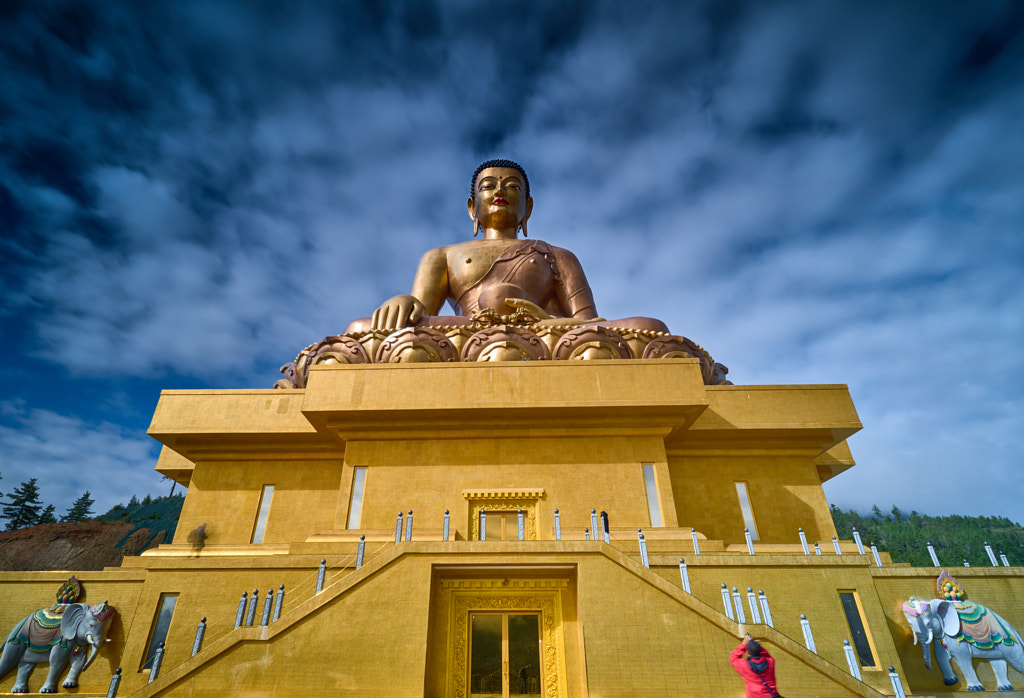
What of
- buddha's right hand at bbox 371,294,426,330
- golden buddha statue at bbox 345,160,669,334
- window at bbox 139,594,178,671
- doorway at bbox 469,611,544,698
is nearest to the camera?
doorway at bbox 469,611,544,698

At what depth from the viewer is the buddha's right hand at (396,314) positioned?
10.5 metres

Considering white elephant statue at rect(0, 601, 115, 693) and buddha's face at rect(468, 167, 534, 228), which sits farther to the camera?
buddha's face at rect(468, 167, 534, 228)

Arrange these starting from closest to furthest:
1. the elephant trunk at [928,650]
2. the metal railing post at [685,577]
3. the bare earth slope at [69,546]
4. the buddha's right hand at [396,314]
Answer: the metal railing post at [685,577] → the elephant trunk at [928,650] → the buddha's right hand at [396,314] → the bare earth slope at [69,546]

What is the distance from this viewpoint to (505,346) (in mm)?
9211

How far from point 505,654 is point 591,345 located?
4782 millimetres

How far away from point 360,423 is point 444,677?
152 inches

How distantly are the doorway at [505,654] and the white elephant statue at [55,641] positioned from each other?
174 inches

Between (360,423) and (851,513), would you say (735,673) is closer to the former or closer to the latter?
(360,423)

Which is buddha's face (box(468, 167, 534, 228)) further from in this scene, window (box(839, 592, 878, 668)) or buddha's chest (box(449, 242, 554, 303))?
window (box(839, 592, 878, 668))

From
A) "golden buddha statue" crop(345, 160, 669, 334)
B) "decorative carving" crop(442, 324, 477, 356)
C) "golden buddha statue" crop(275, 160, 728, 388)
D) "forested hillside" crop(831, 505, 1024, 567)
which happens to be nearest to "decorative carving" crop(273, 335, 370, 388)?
"golden buddha statue" crop(275, 160, 728, 388)

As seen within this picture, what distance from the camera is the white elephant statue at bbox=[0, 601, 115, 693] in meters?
6.57

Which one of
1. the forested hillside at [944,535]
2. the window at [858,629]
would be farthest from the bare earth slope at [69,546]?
the forested hillside at [944,535]

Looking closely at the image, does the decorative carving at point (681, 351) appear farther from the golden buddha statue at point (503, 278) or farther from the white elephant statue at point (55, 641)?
the white elephant statue at point (55, 641)

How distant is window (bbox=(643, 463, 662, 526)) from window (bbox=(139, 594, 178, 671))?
5901 mm
